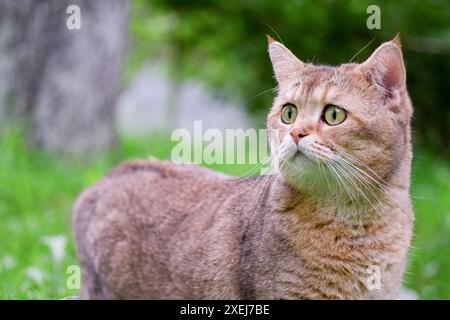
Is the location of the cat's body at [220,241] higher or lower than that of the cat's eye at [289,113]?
lower

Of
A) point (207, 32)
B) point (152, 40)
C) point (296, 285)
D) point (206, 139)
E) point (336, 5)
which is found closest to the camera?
point (296, 285)

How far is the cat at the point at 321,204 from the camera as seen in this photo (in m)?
3.41

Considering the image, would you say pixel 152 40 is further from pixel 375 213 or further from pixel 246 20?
pixel 375 213

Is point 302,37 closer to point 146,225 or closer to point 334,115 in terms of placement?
point 146,225

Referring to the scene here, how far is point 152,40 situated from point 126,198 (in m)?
5.62

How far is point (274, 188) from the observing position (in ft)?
12.3

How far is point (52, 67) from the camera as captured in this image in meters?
6.72

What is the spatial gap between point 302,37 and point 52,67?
7.60 feet

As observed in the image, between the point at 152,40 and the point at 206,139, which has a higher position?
the point at 152,40

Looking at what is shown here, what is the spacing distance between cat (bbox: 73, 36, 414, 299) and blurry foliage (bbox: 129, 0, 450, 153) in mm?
2891

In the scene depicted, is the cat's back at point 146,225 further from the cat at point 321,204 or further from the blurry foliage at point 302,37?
the blurry foliage at point 302,37

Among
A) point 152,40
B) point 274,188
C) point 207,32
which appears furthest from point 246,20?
point 274,188

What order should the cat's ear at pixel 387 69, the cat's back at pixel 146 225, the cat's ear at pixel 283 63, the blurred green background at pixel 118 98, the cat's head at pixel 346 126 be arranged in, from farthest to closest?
the blurred green background at pixel 118 98 < the cat's back at pixel 146 225 < the cat's ear at pixel 283 63 < the cat's ear at pixel 387 69 < the cat's head at pixel 346 126

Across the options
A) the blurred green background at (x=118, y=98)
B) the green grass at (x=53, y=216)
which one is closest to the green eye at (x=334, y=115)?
the green grass at (x=53, y=216)
